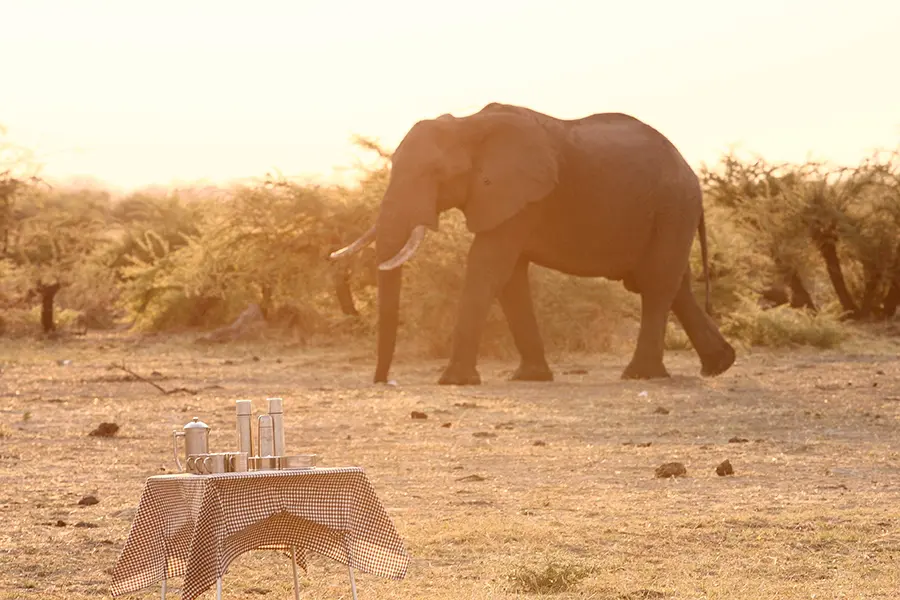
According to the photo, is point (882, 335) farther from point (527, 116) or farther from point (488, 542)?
point (488, 542)

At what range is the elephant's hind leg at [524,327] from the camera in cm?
2022

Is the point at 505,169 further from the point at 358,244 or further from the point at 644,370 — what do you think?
the point at 644,370

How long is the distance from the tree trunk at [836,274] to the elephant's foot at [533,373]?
1384cm

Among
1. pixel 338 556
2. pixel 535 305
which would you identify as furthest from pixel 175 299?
pixel 338 556

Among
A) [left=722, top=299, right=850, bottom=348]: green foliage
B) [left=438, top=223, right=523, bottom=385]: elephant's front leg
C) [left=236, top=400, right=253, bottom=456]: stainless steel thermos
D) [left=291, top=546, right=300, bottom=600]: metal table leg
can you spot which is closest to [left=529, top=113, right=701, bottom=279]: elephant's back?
[left=438, top=223, right=523, bottom=385]: elephant's front leg

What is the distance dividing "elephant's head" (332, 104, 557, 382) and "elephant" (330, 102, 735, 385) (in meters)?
0.01

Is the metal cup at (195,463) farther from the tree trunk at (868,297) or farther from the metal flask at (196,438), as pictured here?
the tree trunk at (868,297)

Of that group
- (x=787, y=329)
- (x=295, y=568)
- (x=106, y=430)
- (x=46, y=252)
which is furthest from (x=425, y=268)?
(x=295, y=568)

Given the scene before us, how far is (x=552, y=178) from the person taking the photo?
19.6 meters

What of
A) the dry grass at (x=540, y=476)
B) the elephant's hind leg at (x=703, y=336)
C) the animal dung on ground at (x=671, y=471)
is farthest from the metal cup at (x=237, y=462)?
the elephant's hind leg at (x=703, y=336)

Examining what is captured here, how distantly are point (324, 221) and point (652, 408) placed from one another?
12.5 m

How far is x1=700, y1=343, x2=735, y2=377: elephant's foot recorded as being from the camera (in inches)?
816

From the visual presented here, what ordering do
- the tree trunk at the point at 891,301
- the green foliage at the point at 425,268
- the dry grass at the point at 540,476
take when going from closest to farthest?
the dry grass at the point at 540,476 → the green foliage at the point at 425,268 → the tree trunk at the point at 891,301

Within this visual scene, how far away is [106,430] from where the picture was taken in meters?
13.9
